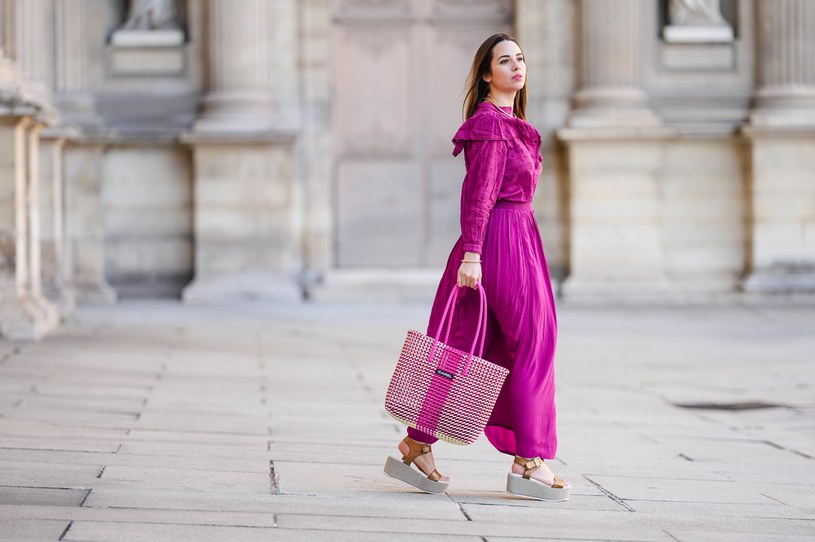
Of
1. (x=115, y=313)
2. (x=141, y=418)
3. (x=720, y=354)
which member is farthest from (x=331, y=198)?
(x=141, y=418)

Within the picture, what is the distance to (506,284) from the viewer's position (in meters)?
5.29

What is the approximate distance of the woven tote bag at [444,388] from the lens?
200 inches

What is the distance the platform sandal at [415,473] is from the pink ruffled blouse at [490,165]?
29.9 inches

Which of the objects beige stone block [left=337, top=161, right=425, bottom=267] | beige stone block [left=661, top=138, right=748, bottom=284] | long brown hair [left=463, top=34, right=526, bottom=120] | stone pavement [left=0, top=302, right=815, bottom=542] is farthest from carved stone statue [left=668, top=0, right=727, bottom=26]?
long brown hair [left=463, top=34, right=526, bottom=120]

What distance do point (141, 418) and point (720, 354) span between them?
5360 mm

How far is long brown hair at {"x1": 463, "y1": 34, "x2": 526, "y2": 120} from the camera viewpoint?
546 centimetres

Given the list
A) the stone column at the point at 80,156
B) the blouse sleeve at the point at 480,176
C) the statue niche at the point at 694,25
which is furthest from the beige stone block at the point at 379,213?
the blouse sleeve at the point at 480,176

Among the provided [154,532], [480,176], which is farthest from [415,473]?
[154,532]

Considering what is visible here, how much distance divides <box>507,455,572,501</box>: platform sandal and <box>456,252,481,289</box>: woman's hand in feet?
2.16

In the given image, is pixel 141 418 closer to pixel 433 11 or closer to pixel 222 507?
pixel 222 507

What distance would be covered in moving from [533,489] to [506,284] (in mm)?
743

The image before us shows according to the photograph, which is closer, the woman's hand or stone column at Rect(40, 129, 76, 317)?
the woman's hand

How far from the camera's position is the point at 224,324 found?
12891 mm

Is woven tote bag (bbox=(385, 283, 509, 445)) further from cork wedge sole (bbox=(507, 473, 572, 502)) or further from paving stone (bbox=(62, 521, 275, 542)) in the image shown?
paving stone (bbox=(62, 521, 275, 542))
